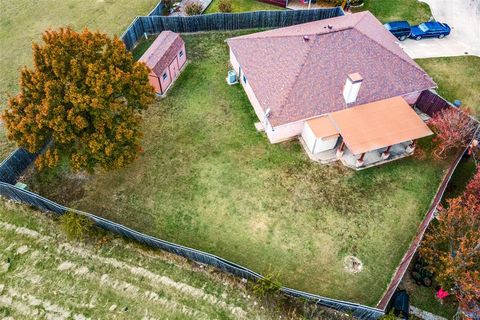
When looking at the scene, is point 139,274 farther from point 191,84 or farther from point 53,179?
point 191,84

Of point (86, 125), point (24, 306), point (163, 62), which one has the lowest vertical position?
point (24, 306)

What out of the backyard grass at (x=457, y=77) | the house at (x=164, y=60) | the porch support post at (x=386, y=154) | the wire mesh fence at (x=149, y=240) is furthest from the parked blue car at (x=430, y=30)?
the wire mesh fence at (x=149, y=240)

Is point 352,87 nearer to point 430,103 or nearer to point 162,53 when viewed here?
point 430,103

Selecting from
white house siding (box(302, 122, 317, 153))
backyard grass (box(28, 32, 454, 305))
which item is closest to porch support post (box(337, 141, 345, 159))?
backyard grass (box(28, 32, 454, 305))

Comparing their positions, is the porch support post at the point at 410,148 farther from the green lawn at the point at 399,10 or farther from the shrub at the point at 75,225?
the shrub at the point at 75,225

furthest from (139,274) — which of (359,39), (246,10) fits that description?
(246,10)

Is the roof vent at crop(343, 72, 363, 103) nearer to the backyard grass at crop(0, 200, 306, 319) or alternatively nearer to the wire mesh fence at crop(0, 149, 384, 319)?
the wire mesh fence at crop(0, 149, 384, 319)
